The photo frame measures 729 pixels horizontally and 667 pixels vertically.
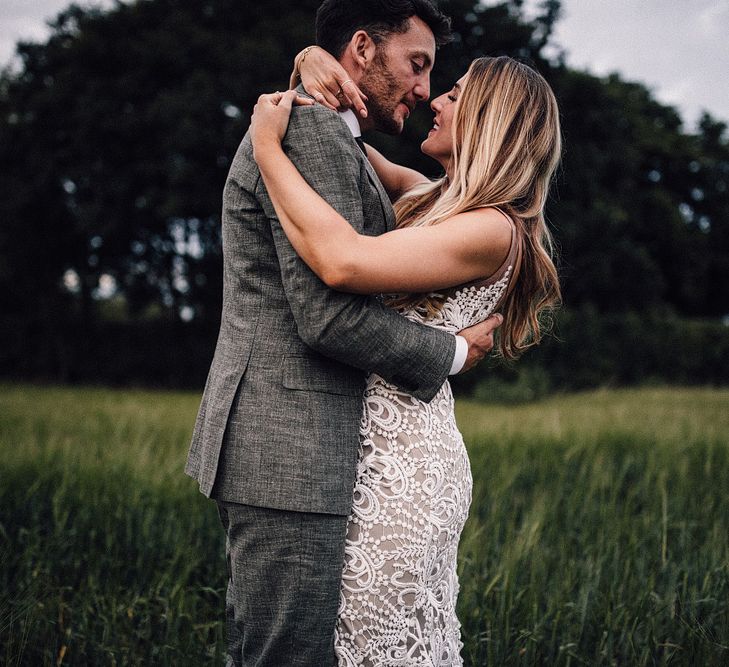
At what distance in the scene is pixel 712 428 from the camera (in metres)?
6.55

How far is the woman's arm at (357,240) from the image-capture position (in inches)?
63.9

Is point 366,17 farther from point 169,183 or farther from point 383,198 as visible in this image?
point 169,183

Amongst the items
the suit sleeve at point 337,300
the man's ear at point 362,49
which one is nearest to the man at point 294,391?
the suit sleeve at point 337,300

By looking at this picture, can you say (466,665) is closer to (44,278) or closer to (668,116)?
(44,278)

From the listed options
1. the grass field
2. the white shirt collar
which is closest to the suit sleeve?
the white shirt collar

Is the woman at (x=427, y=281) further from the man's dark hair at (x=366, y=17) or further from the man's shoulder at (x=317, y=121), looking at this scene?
the man's dark hair at (x=366, y=17)

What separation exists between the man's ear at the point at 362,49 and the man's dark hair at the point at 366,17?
21mm

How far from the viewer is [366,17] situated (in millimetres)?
2156

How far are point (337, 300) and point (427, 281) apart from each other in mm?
239

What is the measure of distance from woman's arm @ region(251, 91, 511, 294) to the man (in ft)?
0.16

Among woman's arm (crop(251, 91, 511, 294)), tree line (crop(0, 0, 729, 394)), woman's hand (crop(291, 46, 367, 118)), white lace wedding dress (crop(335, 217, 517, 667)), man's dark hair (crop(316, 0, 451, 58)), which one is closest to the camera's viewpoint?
woman's arm (crop(251, 91, 511, 294))

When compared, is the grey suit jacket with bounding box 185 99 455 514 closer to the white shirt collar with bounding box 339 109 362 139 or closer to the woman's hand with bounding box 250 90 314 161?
the woman's hand with bounding box 250 90 314 161

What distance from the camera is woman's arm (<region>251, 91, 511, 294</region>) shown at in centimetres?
162

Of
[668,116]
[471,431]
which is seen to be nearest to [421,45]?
[471,431]
